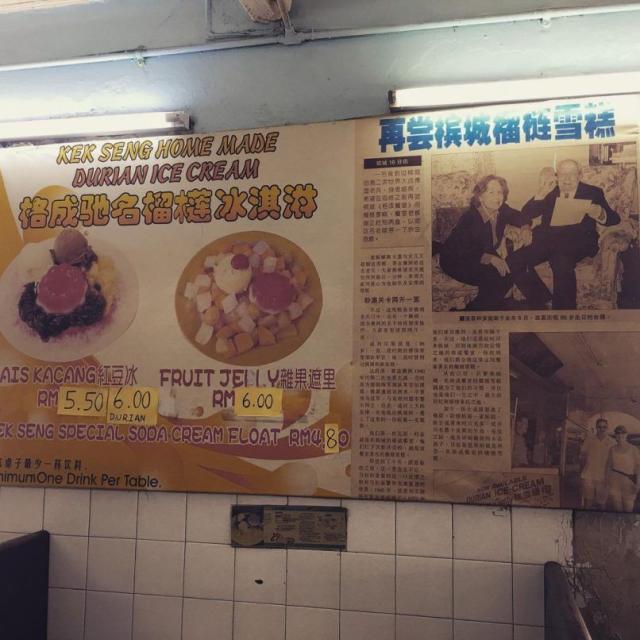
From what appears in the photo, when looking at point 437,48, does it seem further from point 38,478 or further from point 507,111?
point 38,478

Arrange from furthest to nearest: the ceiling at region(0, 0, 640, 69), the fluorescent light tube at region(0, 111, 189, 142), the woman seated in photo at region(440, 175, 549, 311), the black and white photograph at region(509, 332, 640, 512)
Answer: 1. the fluorescent light tube at region(0, 111, 189, 142)
2. the ceiling at region(0, 0, 640, 69)
3. the woman seated in photo at region(440, 175, 549, 311)
4. the black and white photograph at region(509, 332, 640, 512)

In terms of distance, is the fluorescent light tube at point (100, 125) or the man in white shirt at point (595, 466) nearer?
the man in white shirt at point (595, 466)

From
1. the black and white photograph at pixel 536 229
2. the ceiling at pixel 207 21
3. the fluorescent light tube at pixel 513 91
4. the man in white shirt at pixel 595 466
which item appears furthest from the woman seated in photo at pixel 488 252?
the ceiling at pixel 207 21

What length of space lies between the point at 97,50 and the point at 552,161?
202cm

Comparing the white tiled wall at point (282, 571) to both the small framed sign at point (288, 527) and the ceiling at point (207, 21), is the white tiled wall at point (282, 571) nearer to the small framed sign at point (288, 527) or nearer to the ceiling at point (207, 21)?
the small framed sign at point (288, 527)

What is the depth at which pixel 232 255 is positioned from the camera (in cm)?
216

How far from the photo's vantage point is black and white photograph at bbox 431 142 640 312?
192 cm

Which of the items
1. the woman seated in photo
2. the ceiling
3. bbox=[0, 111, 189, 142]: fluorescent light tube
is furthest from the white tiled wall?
the ceiling

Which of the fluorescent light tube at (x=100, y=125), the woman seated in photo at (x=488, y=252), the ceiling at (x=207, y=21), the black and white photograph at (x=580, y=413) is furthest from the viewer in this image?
the fluorescent light tube at (x=100, y=125)

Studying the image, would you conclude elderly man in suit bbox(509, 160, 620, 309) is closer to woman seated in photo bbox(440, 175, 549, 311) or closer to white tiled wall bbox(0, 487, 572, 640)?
woman seated in photo bbox(440, 175, 549, 311)

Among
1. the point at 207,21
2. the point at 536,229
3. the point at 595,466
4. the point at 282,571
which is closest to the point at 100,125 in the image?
the point at 207,21

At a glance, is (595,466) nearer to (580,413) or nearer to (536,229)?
(580,413)

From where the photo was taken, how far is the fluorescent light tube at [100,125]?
2.19 metres

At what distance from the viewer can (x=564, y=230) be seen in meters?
1.95
